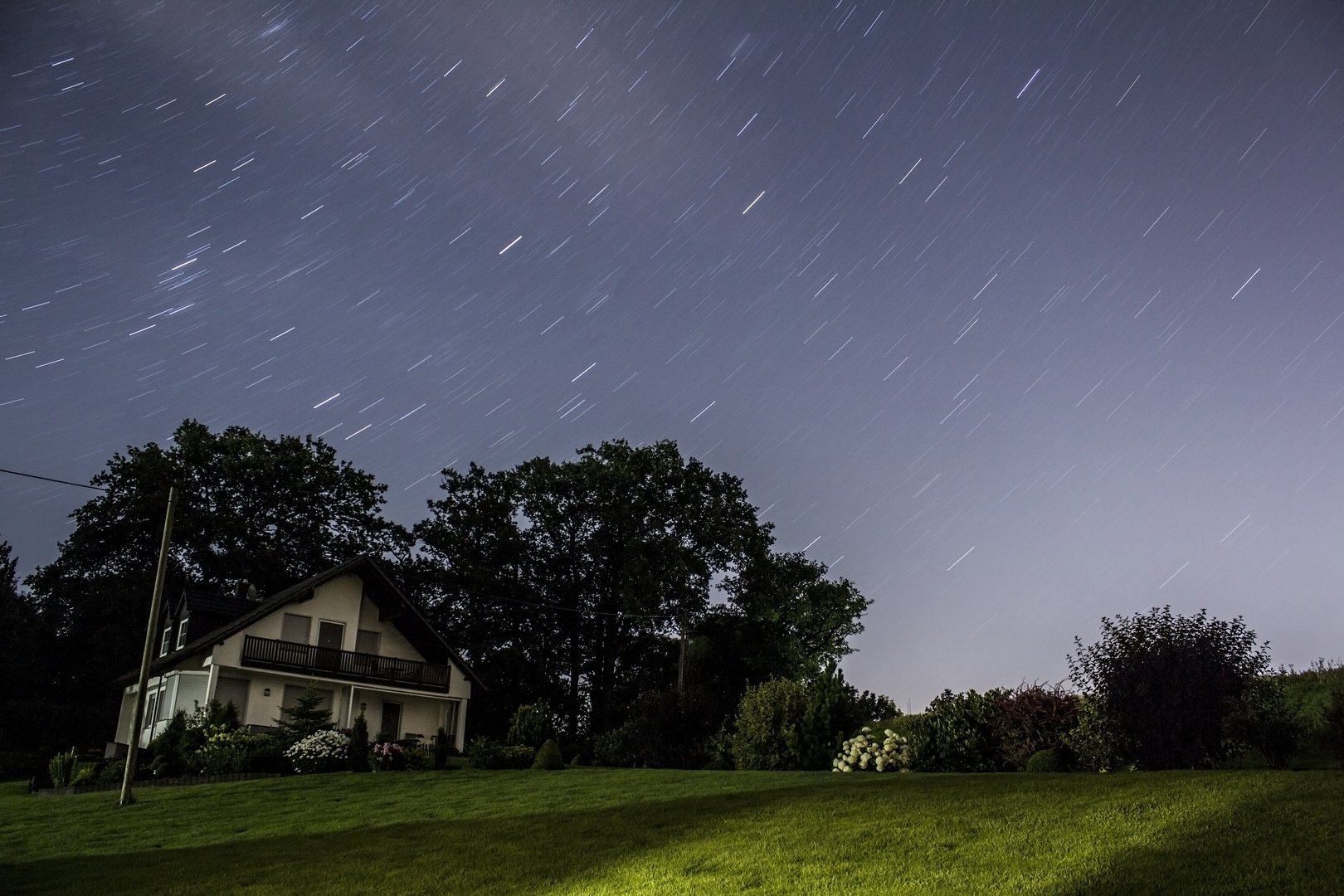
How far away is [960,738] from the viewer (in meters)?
19.7

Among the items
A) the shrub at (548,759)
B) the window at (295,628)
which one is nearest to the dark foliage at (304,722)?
the shrub at (548,759)

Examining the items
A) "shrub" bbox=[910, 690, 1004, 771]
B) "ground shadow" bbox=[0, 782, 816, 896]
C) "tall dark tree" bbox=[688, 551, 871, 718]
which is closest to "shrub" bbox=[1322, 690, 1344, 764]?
"shrub" bbox=[910, 690, 1004, 771]

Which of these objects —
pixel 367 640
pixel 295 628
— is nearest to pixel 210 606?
pixel 295 628

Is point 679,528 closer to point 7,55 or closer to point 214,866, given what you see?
point 7,55

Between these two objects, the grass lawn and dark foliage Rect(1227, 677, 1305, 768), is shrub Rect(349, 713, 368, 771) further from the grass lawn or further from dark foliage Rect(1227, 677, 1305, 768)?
dark foliage Rect(1227, 677, 1305, 768)

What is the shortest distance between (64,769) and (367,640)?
12.2m

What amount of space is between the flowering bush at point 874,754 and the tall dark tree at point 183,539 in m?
31.5

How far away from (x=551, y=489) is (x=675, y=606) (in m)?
7.98

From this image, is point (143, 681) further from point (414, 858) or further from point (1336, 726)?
point (1336, 726)

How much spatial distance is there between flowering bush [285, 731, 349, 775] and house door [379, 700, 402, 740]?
483 inches

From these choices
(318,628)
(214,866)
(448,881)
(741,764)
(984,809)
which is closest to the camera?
(448,881)

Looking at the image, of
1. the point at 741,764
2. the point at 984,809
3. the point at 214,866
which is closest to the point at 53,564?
the point at 741,764

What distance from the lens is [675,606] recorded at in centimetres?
4447

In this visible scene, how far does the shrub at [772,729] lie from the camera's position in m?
24.0
